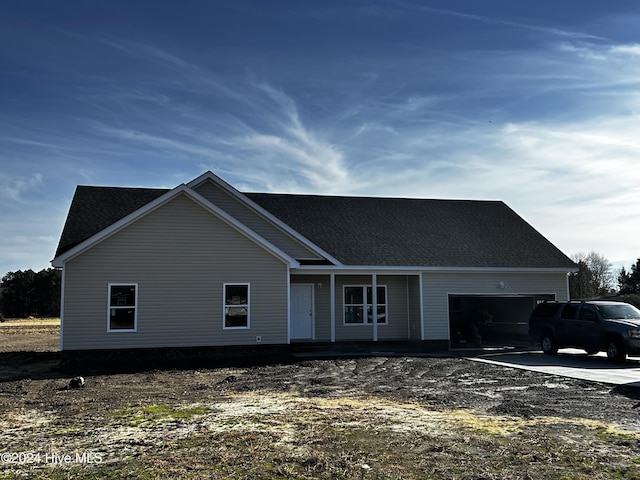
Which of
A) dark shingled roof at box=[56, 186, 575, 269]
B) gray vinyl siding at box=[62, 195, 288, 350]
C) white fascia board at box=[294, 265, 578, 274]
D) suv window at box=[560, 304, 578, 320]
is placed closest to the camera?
gray vinyl siding at box=[62, 195, 288, 350]

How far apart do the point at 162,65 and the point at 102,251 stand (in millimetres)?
5832

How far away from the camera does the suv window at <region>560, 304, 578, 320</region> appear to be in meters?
17.4

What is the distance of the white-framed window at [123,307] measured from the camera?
16.5 meters

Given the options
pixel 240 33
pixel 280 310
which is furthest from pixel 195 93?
pixel 280 310

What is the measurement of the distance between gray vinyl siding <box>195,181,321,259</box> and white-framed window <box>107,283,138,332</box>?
14.9 feet

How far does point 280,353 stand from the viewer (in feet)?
57.9

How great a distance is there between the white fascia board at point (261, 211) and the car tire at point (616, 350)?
8749mm

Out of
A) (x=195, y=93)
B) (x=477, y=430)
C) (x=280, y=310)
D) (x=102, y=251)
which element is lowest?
(x=477, y=430)

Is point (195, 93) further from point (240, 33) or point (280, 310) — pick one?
point (280, 310)

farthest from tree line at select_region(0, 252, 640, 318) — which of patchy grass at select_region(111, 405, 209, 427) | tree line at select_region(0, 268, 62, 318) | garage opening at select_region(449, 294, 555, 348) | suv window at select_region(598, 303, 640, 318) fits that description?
patchy grass at select_region(111, 405, 209, 427)

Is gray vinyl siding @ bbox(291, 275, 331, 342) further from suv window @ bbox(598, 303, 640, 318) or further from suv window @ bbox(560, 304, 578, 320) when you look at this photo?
suv window @ bbox(598, 303, 640, 318)

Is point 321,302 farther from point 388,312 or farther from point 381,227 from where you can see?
point 381,227

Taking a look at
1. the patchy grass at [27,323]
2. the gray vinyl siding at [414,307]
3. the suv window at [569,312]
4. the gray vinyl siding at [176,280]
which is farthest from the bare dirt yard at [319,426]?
the patchy grass at [27,323]

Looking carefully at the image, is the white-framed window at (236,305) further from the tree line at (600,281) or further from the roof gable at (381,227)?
the tree line at (600,281)
